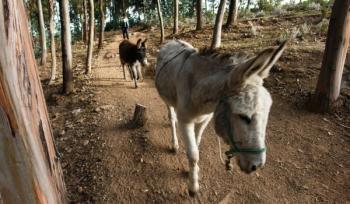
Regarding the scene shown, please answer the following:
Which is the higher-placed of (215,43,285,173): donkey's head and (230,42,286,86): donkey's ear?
(230,42,286,86): donkey's ear

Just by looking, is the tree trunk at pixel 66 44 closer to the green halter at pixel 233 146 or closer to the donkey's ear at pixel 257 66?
the green halter at pixel 233 146

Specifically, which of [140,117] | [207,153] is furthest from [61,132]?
[207,153]

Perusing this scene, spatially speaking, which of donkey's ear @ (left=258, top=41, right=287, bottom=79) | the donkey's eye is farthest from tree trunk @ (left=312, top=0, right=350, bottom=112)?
the donkey's eye

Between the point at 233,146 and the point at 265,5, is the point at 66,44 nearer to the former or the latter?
the point at 233,146

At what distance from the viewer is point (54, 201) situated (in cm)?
180

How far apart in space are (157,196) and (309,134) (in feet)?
10.6

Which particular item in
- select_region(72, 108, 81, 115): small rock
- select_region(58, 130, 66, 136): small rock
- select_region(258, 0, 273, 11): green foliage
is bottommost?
select_region(58, 130, 66, 136): small rock

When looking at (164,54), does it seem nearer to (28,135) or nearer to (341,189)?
(341,189)

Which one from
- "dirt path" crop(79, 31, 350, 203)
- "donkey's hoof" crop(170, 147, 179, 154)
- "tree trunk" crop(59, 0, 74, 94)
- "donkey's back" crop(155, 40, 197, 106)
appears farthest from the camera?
"tree trunk" crop(59, 0, 74, 94)

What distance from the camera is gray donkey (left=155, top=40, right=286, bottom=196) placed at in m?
2.76

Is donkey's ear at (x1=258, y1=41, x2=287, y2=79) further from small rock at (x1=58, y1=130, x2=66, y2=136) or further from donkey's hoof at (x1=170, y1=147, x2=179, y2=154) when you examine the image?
small rock at (x1=58, y1=130, x2=66, y2=136)

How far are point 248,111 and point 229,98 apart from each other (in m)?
0.24

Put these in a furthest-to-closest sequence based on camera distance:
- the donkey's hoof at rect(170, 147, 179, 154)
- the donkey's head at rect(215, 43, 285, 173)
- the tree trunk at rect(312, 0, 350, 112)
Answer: the tree trunk at rect(312, 0, 350, 112), the donkey's hoof at rect(170, 147, 179, 154), the donkey's head at rect(215, 43, 285, 173)

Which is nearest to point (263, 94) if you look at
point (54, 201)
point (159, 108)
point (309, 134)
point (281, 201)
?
point (54, 201)
